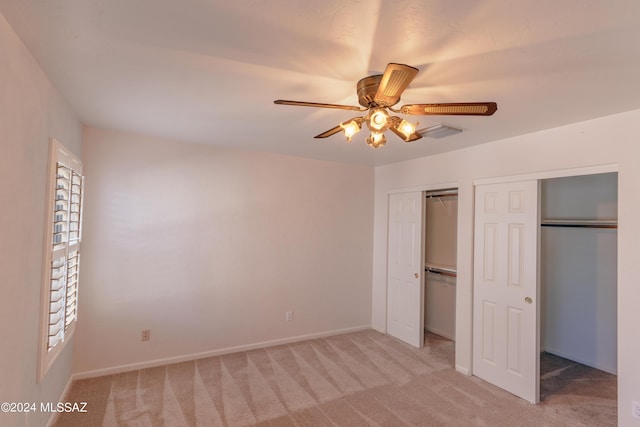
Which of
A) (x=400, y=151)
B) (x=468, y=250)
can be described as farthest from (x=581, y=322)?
(x=400, y=151)

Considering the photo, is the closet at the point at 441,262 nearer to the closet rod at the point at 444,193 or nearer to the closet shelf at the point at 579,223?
the closet rod at the point at 444,193

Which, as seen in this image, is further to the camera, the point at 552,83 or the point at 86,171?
the point at 86,171

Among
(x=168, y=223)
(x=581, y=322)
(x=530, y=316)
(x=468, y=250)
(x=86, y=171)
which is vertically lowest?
(x=581, y=322)

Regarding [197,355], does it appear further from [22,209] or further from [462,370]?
[462,370]

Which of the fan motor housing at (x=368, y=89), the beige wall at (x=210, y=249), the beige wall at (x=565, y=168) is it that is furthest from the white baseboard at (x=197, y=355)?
the fan motor housing at (x=368, y=89)

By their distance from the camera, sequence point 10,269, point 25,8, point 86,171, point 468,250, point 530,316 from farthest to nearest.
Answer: point 468,250 → point 86,171 → point 530,316 → point 10,269 → point 25,8

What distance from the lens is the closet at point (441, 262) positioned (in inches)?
178

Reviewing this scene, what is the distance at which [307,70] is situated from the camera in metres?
1.83

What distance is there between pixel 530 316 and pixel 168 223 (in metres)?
3.74

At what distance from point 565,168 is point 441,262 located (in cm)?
233

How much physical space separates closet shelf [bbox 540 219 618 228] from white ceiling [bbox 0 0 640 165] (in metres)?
1.71

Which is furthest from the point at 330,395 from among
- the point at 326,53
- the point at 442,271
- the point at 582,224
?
the point at 582,224

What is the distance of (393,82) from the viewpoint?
1550 millimetres

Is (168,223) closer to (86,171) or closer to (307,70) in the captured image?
(86,171)
